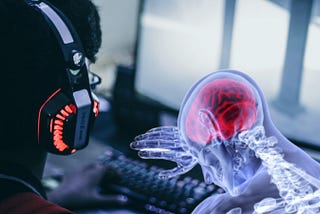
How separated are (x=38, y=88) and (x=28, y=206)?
0.13 meters

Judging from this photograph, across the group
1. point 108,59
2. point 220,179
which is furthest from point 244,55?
point 108,59

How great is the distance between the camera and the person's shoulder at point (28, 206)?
21.1 inches

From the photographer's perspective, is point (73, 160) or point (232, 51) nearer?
point (232, 51)

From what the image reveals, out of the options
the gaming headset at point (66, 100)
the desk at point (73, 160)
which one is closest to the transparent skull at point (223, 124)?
the gaming headset at point (66, 100)

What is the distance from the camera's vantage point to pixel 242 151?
0.53 meters

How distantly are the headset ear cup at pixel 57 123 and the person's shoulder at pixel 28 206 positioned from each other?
0.25ft

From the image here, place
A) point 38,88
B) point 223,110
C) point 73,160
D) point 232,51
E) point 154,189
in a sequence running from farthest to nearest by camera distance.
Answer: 1. point 73,160
2. point 232,51
3. point 154,189
4. point 38,88
5. point 223,110

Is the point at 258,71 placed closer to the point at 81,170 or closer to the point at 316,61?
the point at 316,61

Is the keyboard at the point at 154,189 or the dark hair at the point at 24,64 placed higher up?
the dark hair at the point at 24,64

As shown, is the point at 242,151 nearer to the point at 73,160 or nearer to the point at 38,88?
the point at 38,88

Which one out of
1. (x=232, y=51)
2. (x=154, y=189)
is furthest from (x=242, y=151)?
(x=232, y=51)

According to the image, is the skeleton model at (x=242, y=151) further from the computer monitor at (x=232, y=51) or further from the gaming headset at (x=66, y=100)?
the computer monitor at (x=232, y=51)

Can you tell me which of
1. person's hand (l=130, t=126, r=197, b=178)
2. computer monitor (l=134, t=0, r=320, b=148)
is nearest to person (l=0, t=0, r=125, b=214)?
person's hand (l=130, t=126, r=197, b=178)

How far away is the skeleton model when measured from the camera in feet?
1.64
